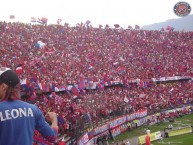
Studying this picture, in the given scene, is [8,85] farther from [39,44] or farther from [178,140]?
[39,44]

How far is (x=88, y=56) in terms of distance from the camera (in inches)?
1480

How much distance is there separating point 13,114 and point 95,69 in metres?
32.3

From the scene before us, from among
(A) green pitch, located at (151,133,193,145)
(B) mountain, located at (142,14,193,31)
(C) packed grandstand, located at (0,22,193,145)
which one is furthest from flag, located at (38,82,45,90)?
(B) mountain, located at (142,14,193,31)

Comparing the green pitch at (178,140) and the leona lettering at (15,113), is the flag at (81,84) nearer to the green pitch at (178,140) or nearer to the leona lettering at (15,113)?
the green pitch at (178,140)

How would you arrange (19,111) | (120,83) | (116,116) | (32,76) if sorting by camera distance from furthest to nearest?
(120,83), (116,116), (32,76), (19,111)

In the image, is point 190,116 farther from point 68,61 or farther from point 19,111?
point 19,111

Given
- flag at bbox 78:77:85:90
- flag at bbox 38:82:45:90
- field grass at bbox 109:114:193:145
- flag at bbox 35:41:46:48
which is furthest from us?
flag at bbox 35:41:46:48

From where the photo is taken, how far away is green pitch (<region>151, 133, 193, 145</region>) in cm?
2269

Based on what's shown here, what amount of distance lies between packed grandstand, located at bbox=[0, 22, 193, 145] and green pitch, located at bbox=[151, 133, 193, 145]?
4411 mm

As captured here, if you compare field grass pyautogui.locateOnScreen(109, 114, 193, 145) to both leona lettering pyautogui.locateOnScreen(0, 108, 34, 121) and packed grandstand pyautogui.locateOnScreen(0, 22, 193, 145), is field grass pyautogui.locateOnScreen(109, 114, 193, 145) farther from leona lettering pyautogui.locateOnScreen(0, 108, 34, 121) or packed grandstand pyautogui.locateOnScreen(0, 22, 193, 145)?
leona lettering pyautogui.locateOnScreen(0, 108, 34, 121)

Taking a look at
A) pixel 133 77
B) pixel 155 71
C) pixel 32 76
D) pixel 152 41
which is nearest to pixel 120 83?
pixel 133 77

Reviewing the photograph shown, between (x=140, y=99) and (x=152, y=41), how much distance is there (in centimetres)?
1882

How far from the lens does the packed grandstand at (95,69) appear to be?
22614 millimetres

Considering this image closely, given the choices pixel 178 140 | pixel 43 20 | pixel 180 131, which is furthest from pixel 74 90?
pixel 43 20
